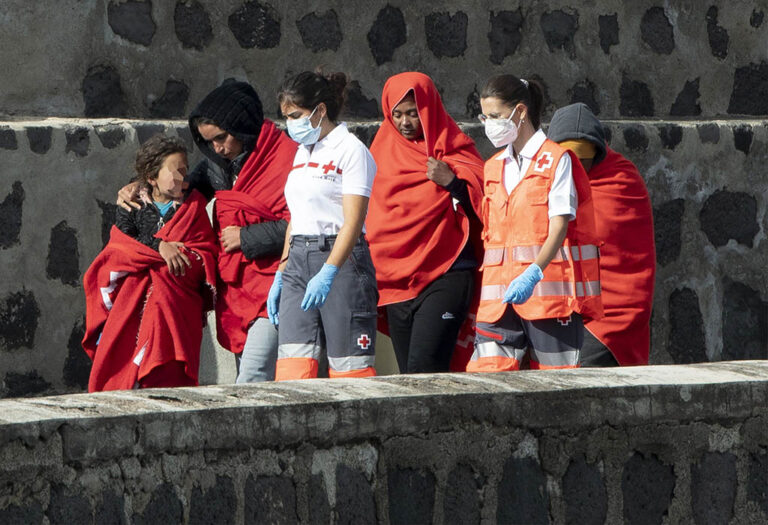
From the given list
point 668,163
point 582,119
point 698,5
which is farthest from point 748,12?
point 582,119

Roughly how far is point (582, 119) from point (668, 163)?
5.03 ft

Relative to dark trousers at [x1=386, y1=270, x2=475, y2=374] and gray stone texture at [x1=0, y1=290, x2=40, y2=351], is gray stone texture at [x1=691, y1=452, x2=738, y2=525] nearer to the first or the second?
dark trousers at [x1=386, y1=270, x2=475, y2=374]

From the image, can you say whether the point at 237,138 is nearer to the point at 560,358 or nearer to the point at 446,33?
the point at 560,358

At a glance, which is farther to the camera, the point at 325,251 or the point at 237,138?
the point at 237,138

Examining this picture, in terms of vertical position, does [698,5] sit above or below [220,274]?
above

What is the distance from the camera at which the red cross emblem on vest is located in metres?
5.70

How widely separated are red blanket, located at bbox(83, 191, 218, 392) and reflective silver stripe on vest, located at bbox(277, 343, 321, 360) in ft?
1.99

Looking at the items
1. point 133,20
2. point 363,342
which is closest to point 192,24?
point 133,20

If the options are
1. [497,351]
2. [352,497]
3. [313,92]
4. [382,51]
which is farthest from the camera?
[382,51]

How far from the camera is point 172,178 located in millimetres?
6348

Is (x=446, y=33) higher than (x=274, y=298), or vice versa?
(x=446, y=33)

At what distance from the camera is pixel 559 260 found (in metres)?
5.75

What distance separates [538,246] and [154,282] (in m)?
1.37

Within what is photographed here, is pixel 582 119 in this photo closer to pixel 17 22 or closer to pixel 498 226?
pixel 498 226
